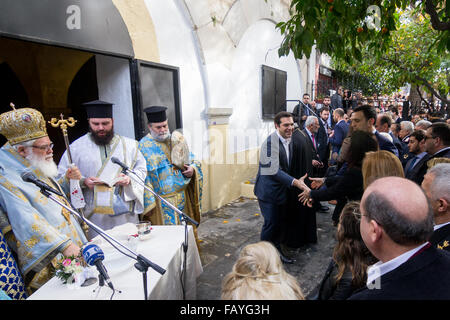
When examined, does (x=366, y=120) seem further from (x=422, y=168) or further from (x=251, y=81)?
(x=251, y=81)

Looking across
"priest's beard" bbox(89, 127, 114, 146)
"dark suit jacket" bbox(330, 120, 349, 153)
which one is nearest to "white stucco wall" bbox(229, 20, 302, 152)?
"dark suit jacket" bbox(330, 120, 349, 153)

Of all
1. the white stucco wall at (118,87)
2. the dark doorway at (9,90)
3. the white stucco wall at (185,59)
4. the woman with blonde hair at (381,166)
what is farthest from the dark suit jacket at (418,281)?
the dark doorway at (9,90)

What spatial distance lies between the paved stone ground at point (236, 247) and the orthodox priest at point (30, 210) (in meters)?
1.60

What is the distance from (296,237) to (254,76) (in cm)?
444

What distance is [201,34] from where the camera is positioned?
17.0 ft

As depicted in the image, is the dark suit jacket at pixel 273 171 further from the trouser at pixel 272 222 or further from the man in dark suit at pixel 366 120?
the man in dark suit at pixel 366 120

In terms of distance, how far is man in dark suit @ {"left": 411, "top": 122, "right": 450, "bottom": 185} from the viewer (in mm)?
3205

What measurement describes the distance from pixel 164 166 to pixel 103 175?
0.71 metres

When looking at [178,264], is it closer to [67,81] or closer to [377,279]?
[377,279]

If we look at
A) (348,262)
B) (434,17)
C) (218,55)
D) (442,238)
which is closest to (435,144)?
(434,17)

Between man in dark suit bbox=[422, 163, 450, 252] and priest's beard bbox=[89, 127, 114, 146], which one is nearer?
man in dark suit bbox=[422, 163, 450, 252]

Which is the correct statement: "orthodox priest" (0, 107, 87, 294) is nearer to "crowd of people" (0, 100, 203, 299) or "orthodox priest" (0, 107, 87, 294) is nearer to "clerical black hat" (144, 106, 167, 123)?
"crowd of people" (0, 100, 203, 299)

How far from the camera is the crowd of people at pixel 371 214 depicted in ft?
3.92

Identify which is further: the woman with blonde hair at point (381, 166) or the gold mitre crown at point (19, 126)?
the woman with blonde hair at point (381, 166)
